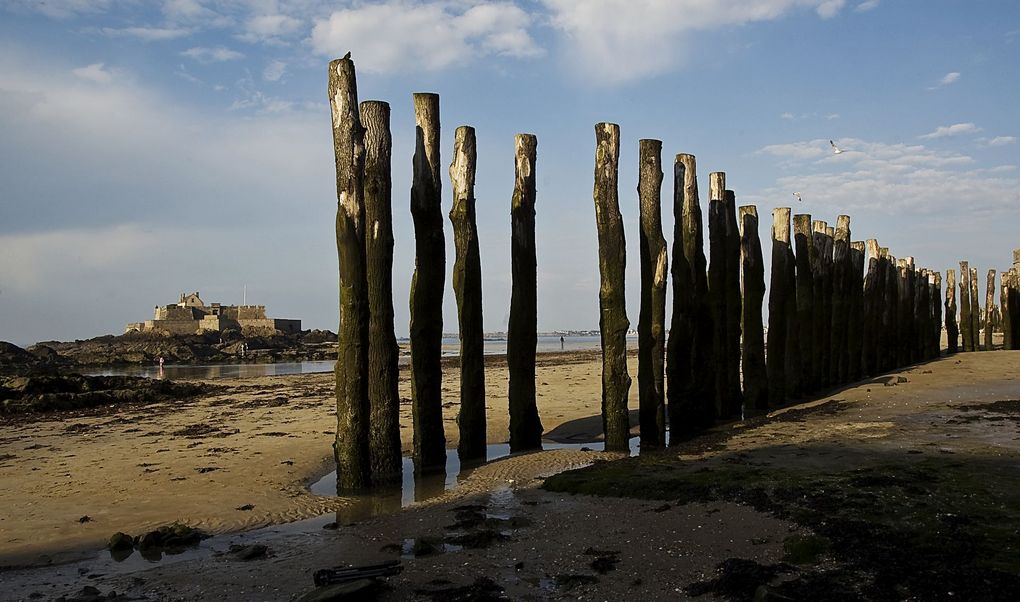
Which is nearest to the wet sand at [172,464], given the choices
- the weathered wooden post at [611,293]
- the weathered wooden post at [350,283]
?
the weathered wooden post at [350,283]

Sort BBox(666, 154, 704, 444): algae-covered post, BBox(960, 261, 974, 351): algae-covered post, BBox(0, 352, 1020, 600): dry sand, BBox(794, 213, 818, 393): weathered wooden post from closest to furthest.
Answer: BBox(0, 352, 1020, 600): dry sand < BBox(666, 154, 704, 444): algae-covered post < BBox(794, 213, 818, 393): weathered wooden post < BBox(960, 261, 974, 351): algae-covered post

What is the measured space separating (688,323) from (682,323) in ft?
0.33

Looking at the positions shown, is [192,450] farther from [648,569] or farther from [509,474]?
[648,569]

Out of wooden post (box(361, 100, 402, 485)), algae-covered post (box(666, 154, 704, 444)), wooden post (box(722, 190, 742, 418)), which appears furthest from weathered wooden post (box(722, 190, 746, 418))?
wooden post (box(361, 100, 402, 485))

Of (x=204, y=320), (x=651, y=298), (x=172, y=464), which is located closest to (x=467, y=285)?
(x=651, y=298)

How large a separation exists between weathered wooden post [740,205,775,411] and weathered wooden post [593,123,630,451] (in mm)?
4471

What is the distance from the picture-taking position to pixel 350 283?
821cm

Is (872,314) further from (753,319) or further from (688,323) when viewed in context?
(688,323)

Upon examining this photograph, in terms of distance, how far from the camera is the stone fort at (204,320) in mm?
67250

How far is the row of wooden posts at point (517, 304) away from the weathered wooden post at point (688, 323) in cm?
2

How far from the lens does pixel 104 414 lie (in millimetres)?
16953

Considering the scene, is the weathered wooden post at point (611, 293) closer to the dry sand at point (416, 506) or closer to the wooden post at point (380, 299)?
the dry sand at point (416, 506)

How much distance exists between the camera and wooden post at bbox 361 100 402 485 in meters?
8.40

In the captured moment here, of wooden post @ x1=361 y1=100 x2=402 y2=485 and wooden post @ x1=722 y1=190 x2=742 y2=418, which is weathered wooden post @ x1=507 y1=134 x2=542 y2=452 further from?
wooden post @ x1=722 y1=190 x2=742 y2=418
